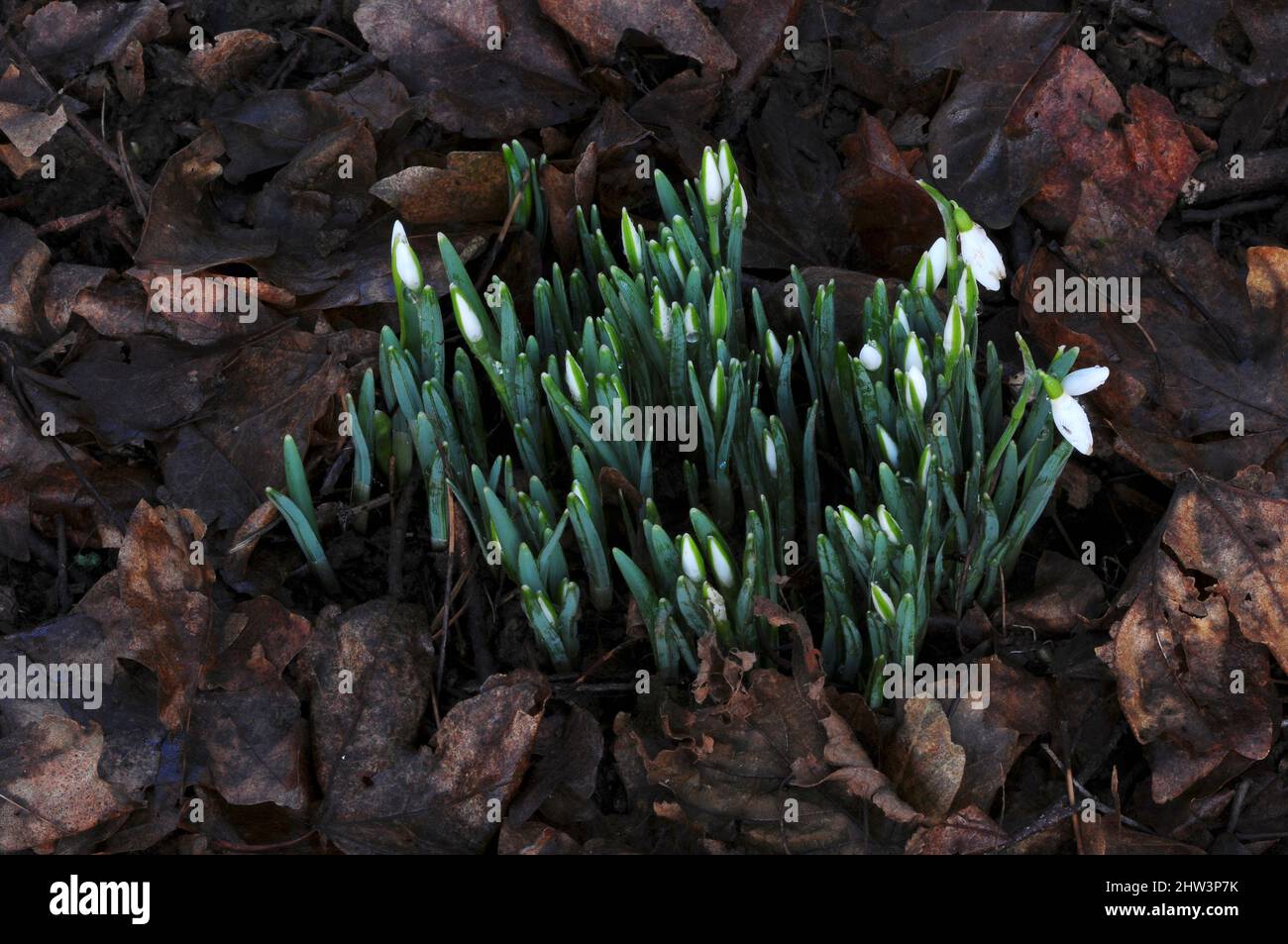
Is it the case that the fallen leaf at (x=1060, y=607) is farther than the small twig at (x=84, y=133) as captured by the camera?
No

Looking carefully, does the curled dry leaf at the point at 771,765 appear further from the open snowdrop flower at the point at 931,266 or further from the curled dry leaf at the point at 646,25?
the curled dry leaf at the point at 646,25

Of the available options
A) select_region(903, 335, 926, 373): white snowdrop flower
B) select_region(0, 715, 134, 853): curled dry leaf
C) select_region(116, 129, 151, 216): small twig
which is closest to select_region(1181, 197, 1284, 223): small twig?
select_region(903, 335, 926, 373): white snowdrop flower

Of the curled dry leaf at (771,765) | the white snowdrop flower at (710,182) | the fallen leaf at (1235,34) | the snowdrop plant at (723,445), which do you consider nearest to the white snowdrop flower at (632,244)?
the snowdrop plant at (723,445)

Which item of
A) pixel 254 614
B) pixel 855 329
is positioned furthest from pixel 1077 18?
pixel 254 614

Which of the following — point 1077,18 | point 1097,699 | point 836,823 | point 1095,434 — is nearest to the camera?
point 836,823

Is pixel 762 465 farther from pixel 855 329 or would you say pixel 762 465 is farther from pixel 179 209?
pixel 179 209

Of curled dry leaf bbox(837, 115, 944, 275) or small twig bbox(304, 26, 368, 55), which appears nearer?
curled dry leaf bbox(837, 115, 944, 275)

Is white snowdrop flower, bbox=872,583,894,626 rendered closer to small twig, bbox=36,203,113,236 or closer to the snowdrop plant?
the snowdrop plant

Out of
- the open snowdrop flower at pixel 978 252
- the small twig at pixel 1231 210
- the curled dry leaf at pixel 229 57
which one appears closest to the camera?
the open snowdrop flower at pixel 978 252
